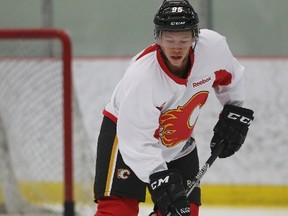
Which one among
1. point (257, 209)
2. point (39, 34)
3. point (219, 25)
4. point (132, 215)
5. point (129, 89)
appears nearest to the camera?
point (129, 89)

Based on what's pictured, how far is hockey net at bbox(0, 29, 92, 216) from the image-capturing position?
14.8ft

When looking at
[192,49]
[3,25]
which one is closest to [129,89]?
[192,49]

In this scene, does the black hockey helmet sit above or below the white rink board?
above

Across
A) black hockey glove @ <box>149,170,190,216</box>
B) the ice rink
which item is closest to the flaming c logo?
black hockey glove @ <box>149,170,190,216</box>

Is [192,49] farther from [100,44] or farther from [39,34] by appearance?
[100,44]

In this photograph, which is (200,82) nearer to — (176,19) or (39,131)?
(176,19)

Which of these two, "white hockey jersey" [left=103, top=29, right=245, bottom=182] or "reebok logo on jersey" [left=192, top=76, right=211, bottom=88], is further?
"reebok logo on jersey" [left=192, top=76, right=211, bottom=88]

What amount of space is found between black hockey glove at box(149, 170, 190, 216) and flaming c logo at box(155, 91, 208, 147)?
A: 25 centimetres

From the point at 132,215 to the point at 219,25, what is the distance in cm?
241

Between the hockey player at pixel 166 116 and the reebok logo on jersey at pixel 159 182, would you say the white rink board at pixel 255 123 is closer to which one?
the hockey player at pixel 166 116

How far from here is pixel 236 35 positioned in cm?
550

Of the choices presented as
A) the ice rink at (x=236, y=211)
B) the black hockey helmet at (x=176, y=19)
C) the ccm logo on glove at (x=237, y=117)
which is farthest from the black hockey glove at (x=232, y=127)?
the ice rink at (x=236, y=211)

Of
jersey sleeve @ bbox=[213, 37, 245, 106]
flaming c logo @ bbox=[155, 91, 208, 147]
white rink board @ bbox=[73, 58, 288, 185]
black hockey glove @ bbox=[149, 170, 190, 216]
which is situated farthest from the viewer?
white rink board @ bbox=[73, 58, 288, 185]

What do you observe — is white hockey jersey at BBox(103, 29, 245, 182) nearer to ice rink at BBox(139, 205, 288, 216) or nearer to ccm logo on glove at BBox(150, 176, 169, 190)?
ccm logo on glove at BBox(150, 176, 169, 190)
